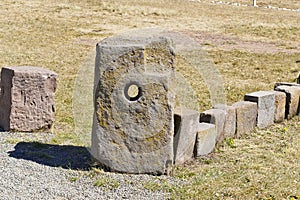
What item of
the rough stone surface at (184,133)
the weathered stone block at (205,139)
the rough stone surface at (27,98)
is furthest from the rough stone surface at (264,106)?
the rough stone surface at (27,98)

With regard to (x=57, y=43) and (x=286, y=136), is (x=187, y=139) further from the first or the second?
(x=57, y=43)

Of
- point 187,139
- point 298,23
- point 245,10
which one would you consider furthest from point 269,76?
point 245,10

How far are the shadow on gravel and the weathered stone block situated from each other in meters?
1.37

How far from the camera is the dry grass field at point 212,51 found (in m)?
6.36

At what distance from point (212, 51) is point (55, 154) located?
35.3 ft

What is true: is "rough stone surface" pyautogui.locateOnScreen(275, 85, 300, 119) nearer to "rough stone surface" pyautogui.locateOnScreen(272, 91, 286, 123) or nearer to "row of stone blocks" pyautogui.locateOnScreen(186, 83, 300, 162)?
"row of stone blocks" pyautogui.locateOnScreen(186, 83, 300, 162)

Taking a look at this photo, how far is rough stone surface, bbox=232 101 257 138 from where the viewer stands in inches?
323

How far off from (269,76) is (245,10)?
1668 centimetres

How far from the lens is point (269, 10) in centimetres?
2986

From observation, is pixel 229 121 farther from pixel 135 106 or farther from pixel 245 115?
pixel 135 106

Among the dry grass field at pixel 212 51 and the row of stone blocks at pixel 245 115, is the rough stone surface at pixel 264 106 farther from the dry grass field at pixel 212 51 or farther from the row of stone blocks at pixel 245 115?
the dry grass field at pixel 212 51

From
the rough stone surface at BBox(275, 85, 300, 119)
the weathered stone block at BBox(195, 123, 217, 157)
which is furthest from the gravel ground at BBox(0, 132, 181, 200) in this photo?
the rough stone surface at BBox(275, 85, 300, 119)

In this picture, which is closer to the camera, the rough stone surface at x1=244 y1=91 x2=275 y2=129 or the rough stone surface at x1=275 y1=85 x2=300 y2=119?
the rough stone surface at x1=244 y1=91 x2=275 y2=129

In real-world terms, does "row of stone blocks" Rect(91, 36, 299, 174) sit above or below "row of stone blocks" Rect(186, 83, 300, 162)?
above
